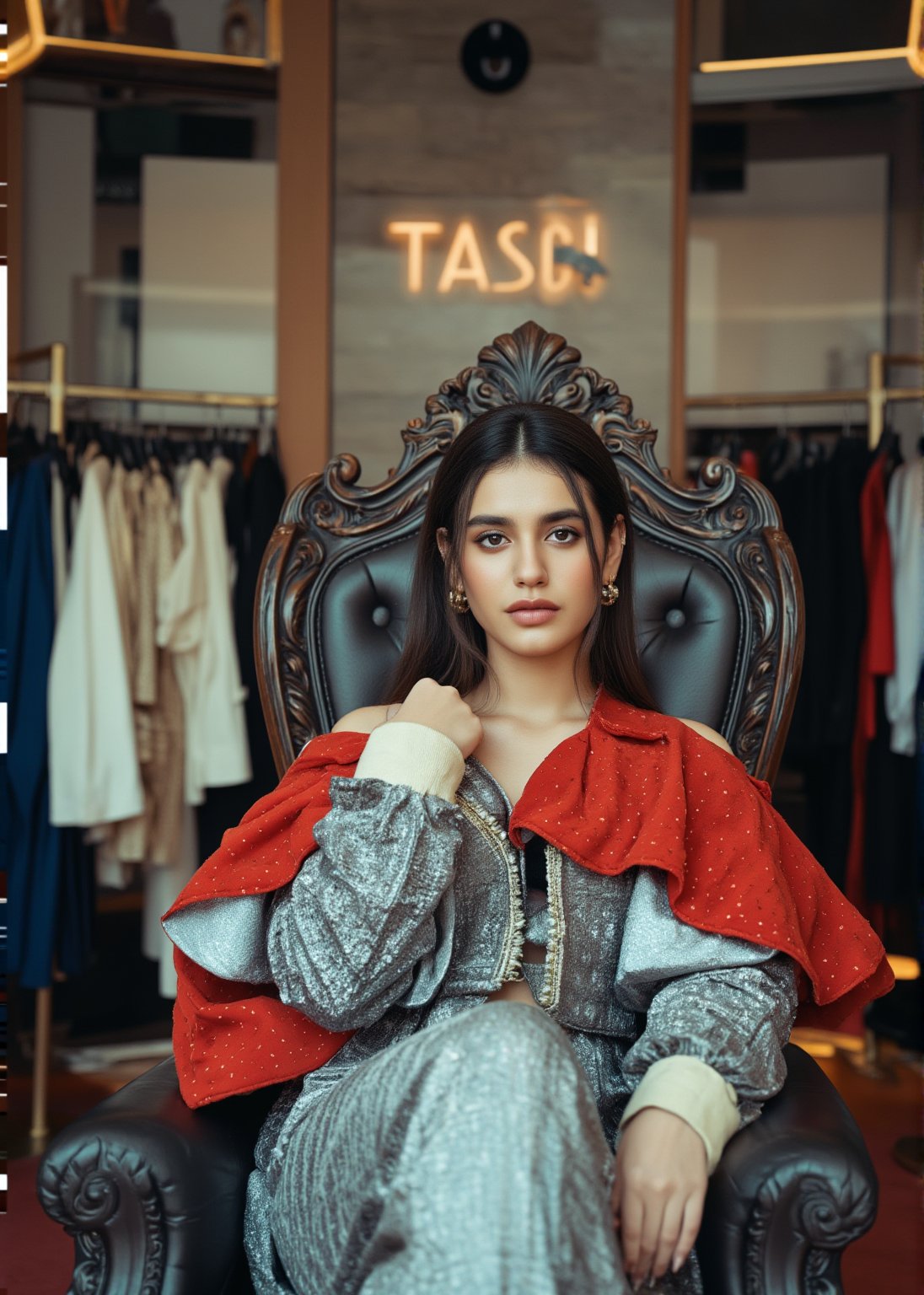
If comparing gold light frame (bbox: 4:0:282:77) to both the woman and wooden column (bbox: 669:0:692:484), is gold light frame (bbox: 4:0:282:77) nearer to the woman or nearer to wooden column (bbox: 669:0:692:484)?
wooden column (bbox: 669:0:692:484)

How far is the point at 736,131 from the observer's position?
4.29 m

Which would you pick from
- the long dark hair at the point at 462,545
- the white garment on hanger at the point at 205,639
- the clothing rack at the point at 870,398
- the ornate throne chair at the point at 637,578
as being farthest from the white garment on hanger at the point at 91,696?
the clothing rack at the point at 870,398

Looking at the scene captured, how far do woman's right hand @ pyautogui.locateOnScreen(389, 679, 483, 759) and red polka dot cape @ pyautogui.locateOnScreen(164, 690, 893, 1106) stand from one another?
0.12 meters

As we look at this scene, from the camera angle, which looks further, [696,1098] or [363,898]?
[363,898]

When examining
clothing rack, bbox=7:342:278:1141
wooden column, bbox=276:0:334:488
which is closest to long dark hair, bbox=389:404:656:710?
clothing rack, bbox=7:342:278:1141

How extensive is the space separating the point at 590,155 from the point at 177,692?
6.64 ft

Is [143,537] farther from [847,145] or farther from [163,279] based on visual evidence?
[847,145]

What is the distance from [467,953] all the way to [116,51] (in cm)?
346

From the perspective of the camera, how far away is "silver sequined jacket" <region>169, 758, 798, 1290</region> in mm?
1550

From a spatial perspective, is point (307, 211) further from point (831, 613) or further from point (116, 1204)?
point (116, 1204)

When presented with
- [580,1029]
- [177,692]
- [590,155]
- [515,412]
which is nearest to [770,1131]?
[580,1029]

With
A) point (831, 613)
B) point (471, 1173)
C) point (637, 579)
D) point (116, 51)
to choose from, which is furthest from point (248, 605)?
point (471, 1173)

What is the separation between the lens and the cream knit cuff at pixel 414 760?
5.30 feet

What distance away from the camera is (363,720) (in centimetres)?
190
